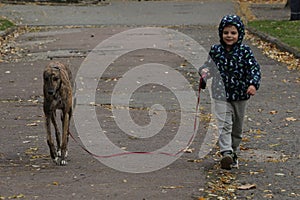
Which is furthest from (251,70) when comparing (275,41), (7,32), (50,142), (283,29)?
(7,32)

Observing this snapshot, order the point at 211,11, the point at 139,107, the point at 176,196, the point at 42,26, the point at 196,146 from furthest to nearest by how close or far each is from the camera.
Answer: the point at 211,11, the point at 42,26, the point at 139,107, the point at 196,146, the point at 176,196

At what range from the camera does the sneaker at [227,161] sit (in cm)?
751

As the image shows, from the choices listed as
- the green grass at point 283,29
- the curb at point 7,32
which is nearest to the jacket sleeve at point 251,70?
the green grass at point 283,29

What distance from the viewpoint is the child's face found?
7.70 m

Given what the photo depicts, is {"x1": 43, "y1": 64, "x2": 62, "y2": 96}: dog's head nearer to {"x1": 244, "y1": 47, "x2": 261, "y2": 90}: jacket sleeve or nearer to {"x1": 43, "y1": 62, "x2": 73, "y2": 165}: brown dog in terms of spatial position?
{"x1": 43, "y1": 62, "x2": 73, "y2": 165}: brown dog

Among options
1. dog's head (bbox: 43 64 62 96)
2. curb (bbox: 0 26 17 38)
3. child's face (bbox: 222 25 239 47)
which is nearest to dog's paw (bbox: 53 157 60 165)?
dog's head (bbox: 43 64 62 96)

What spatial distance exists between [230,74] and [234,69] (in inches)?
2.6

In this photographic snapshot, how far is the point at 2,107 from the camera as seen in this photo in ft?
37.7

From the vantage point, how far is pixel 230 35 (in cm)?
769

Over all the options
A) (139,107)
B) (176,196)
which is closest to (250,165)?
(176,196)

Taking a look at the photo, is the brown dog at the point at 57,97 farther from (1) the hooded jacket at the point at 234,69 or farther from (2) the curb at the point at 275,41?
(2) the curb at the point at 275,41

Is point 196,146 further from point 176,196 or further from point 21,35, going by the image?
point 21,35

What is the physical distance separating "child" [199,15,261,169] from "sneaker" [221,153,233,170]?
17mm

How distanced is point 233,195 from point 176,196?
0.51m
